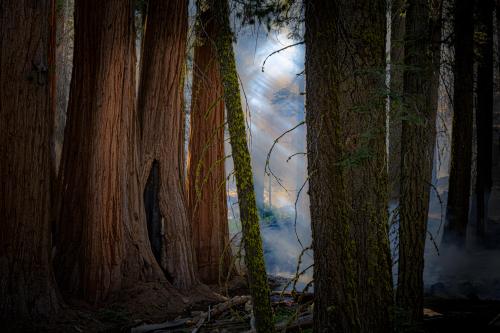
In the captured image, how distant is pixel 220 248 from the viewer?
10.9m

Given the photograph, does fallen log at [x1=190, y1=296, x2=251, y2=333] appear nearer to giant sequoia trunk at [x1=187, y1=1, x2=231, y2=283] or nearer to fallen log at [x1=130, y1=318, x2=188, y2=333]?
fallen log at [x1=130, y1=318, x2=188, y2=333]

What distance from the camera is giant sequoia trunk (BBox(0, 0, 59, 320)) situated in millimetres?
7090

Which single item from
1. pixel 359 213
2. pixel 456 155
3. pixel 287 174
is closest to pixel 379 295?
pixel 359 213

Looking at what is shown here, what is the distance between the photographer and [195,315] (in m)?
8.10

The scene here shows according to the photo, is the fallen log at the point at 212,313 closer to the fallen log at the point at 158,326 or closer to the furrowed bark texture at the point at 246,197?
the fallen log at the point at 158,326

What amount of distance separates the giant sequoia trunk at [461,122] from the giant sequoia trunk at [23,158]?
778cm

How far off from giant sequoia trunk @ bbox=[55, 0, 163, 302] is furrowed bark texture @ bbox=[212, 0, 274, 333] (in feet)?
13.9

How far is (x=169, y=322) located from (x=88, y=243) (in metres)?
1.93

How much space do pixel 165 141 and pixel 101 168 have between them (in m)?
1.57

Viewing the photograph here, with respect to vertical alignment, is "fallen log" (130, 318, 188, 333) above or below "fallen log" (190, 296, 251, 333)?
below

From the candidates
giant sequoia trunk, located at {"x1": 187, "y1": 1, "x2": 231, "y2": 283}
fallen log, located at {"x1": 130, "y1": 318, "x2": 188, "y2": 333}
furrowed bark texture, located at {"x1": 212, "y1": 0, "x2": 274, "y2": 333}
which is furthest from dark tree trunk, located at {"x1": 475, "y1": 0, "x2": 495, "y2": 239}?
furrowed bark texture, located at {"x1": 212, "y1": 0, "x2": 274, "y2": 333}

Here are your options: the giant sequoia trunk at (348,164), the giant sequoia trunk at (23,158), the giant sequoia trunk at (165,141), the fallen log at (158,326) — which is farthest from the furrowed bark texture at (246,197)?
the giant sequoia trunk at (165,141)

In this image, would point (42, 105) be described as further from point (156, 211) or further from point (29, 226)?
point (156, 211)

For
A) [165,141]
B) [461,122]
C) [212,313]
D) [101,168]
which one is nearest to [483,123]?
[461,122]
